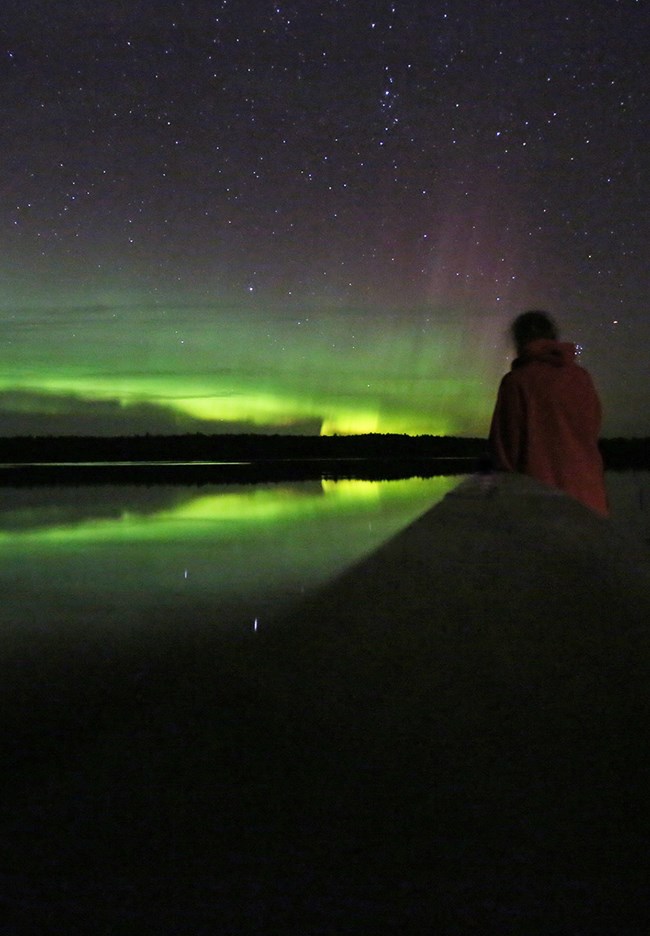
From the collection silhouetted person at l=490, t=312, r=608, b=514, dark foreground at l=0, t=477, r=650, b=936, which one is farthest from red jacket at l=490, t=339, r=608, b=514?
dark foreground at l=0, t=477, r=650, b=936

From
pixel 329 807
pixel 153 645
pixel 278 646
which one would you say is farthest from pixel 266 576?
pixel 329 807

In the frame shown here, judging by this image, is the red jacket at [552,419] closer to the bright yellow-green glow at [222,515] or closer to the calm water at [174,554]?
the calm water at [174,554]

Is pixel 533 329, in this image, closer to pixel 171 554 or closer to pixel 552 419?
pixel 552 419

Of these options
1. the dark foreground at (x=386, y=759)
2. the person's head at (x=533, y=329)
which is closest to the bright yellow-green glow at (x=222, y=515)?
the person's head at (x=533, y=329)

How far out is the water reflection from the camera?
7.56m

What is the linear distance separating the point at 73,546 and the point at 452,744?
32.2ft

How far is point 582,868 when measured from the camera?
8.63 ft

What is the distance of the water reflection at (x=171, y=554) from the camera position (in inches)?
298

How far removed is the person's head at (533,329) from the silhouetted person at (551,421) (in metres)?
0.08

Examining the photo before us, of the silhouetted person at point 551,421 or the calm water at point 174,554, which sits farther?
the calm water at point 174,554

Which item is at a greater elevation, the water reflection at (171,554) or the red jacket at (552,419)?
the red jacket at (552,419)

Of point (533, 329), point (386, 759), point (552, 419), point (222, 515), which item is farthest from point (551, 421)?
point (222, 515)

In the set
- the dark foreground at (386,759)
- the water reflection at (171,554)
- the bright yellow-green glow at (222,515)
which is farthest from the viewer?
the bright yellow-green glow at (222,515)

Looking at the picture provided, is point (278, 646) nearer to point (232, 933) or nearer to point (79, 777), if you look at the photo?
point (79, 777)
